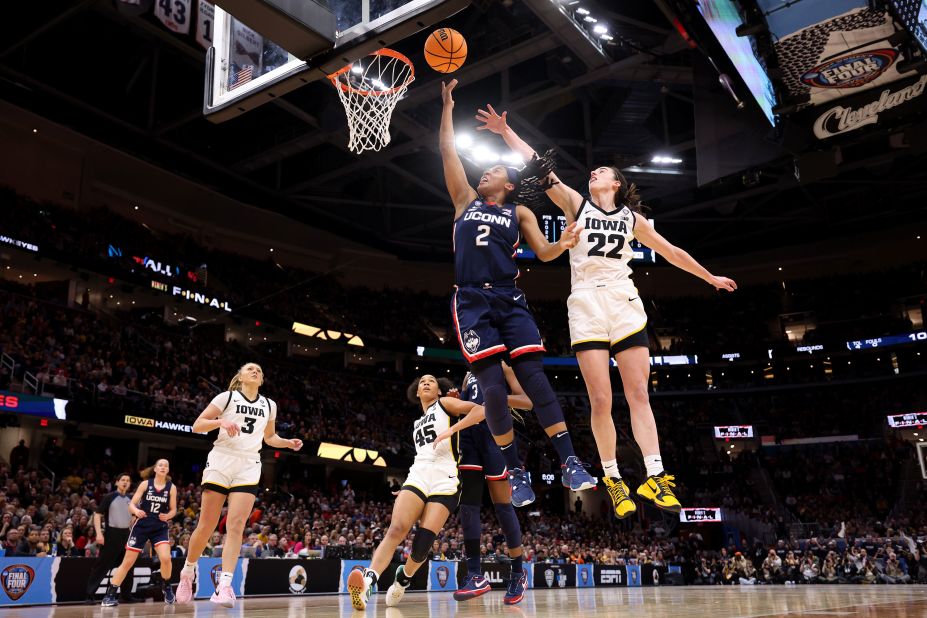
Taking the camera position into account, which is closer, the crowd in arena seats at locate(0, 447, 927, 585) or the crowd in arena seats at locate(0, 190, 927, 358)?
the crowd in arena seats at locate(0, 447, 927, 585)

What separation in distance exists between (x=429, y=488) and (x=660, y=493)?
246 cm

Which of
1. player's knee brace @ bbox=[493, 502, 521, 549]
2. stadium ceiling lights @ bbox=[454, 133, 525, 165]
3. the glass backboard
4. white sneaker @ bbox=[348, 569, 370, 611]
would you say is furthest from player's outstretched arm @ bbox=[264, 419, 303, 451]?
stadium ceiling lights @ bbox=[454, 133, 525, 165]

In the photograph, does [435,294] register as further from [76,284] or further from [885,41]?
[885,41]

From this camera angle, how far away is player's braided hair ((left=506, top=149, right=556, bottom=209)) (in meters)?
5.73

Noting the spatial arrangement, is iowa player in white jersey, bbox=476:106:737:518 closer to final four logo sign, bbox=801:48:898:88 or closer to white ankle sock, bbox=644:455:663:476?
white ankle sock, bbox=644:455:663:476

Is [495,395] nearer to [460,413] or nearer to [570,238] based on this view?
[570,238]

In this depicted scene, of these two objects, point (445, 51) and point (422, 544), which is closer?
point (422, 544)

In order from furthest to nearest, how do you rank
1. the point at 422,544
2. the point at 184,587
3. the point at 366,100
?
the point at 366,100, the point at 184,587, the point at 422,544

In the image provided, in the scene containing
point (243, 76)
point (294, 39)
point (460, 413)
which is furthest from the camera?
point (243, 76)

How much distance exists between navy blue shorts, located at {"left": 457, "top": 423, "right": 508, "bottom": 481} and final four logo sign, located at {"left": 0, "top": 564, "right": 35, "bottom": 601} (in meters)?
7.18

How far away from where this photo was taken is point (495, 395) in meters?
5.47

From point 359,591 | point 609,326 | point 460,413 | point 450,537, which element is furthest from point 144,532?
point 450,537

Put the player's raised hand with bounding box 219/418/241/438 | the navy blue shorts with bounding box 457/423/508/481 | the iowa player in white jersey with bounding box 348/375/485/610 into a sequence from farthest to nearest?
the navy blue shorts with bounding box 457/423/508/481
the player's raised hand with bounding box 219/418/241/438
the iowa player in white jersey with bounding box 348/375/485/610

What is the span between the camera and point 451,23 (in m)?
21.6
